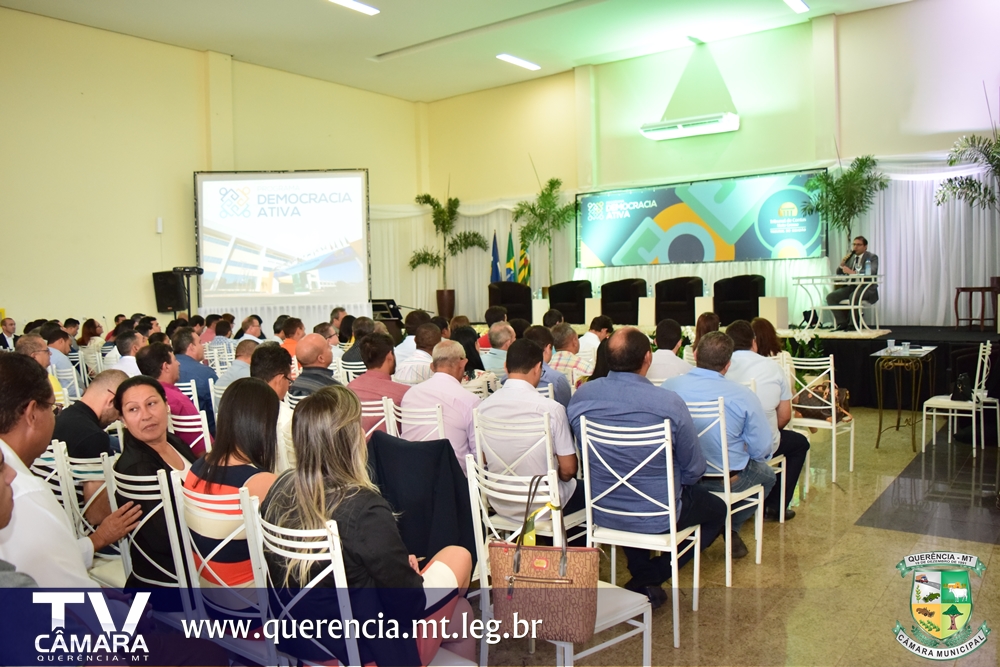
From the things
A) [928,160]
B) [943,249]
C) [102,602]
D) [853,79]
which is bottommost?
[102,602]

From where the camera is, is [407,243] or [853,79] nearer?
[853,79]

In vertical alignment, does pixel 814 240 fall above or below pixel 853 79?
below

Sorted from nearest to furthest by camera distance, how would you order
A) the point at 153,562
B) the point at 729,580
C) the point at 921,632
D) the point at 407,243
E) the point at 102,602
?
1. the point at 102,602
2. the point at 153,562
3. the point at 921,632
4. the point at 729,580
5. the point at 407,243

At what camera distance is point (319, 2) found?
422 inches

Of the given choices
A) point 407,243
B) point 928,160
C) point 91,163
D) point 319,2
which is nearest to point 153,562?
point 319,2

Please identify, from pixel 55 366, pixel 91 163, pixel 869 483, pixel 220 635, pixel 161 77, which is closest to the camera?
pixel 220 635

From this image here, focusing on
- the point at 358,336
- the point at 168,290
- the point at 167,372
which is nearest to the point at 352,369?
the point at 358,336

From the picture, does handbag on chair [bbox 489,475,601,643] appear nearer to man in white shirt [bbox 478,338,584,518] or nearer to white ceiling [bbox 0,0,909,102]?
man in white shirt [bbox 478,338,584,518]

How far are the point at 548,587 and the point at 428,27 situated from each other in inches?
440

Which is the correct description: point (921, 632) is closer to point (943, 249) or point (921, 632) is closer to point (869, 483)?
point (869, 483)

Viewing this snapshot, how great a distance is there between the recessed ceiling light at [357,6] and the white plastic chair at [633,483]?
9.20 meters

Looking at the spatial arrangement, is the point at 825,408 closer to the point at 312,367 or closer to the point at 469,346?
the point at 469,346

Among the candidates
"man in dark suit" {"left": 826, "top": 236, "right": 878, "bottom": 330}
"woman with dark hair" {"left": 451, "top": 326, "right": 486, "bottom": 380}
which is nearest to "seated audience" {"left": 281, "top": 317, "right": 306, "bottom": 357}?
"woman with dark hair" {"left": 451, "top": 326, "right": 486, "bottom": 380}

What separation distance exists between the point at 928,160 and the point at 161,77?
449 inches
